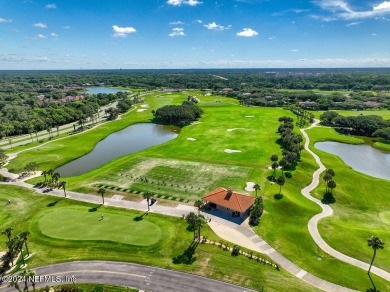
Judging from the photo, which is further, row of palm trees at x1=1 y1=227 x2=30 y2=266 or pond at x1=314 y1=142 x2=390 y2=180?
pond at x1=314 y1=142 x2=390 y2=180

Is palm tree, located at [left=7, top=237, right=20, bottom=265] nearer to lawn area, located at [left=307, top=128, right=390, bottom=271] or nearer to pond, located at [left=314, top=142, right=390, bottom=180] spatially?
lawn area, located at [left=307, top=128, right=390, bottom=271]

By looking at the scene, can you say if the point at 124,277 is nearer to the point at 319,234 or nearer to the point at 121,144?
the point at 319,234

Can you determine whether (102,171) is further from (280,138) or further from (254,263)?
(280,138)

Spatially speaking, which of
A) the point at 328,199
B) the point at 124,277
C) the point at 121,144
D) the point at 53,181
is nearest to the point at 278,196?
the point at 328,199

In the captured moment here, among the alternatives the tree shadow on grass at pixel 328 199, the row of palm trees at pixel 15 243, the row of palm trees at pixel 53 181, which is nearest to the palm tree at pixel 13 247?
the row of palm trees at pixel 15 243

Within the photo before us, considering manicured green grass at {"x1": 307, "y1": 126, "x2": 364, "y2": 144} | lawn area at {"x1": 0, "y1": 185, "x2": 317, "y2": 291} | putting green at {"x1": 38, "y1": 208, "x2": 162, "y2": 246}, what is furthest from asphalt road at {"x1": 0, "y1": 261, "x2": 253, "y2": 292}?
manicured green grass at {"x1": 307, "y1": 126, "x2": 364, "y2": 144}

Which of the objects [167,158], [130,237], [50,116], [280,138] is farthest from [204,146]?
[50,116]
